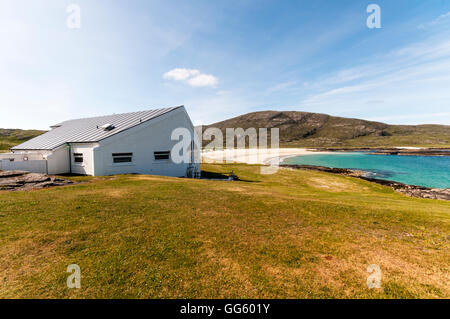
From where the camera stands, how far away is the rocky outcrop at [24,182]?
14727 millimetres

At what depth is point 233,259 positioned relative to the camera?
6453 mm

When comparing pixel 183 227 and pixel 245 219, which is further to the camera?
pixel 245 219

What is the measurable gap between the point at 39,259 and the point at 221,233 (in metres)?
6.39

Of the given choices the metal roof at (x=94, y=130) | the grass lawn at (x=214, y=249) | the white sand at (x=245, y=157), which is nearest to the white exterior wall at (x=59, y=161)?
the metal roof at (x=94, y=130)

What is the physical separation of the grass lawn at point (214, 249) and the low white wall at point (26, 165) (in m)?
13.3

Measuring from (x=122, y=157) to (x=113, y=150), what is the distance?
141 cm

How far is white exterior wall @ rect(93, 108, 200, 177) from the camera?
23812 mm

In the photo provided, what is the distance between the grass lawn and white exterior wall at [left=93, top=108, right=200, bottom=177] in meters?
11.7

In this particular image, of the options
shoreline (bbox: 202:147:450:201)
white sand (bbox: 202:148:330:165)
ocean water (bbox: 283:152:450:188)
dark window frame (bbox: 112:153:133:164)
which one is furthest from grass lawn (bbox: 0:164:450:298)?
white sand (bbox: 202:148:330:165)

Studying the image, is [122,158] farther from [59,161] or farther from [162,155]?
[59,161]

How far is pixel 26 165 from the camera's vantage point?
72.1 feet

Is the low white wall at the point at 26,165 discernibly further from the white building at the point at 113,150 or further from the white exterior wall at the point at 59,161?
the white exterior wall at the point at 59,161
